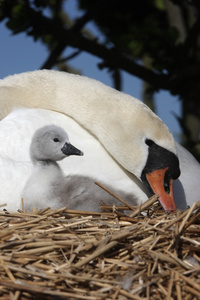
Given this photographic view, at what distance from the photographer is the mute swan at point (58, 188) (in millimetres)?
2652

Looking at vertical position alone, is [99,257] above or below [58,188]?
below

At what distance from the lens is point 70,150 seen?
2861mm

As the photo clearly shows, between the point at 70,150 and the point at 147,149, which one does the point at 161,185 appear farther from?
the point at 70,150

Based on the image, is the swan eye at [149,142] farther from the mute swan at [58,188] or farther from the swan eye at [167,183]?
the mute swan at [58,188]

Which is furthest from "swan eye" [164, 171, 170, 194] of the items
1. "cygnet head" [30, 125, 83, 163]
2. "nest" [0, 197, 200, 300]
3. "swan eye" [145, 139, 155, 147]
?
"nest" [0, 197, 200, 300]

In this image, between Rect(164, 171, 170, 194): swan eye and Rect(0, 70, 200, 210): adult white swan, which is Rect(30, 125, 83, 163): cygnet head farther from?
Rect(164, 171, 170, 194): swan eye

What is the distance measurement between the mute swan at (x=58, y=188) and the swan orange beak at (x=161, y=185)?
240 millimetres

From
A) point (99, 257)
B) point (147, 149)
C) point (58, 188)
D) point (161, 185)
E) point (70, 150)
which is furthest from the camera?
point (147, 149)

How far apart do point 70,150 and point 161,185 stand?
567 mm

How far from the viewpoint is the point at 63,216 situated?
2.45m

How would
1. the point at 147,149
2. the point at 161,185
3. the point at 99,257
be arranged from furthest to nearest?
A: the point at 147,149 < the point at 161,185 < the point at 99,257

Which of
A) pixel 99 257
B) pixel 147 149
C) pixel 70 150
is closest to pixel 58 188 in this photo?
pixel 70 150

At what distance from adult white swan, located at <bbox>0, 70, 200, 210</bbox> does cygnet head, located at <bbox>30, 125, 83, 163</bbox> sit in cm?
9

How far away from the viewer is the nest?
2053 mm
